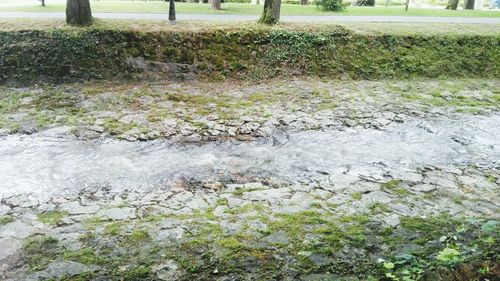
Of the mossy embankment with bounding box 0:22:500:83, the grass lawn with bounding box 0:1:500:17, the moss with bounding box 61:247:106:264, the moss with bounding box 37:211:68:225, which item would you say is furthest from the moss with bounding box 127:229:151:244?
the grass lawn with bounding box 0:1:500:17

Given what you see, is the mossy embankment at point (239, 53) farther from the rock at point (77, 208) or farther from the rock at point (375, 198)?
the rock at point (375, 198)

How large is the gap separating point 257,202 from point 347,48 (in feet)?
25.3

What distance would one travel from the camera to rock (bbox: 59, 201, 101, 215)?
5.30 m

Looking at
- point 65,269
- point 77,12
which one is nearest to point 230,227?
point 65,269

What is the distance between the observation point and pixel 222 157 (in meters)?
7.13

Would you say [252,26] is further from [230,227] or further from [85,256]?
[85,256]

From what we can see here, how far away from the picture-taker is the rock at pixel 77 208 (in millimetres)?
5301

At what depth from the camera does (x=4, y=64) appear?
10.0m

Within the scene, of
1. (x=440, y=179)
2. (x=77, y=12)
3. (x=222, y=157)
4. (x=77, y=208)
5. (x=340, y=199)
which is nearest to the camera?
(x=77, y=208)

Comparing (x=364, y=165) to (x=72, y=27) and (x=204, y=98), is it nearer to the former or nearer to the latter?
(x=204, y=98)

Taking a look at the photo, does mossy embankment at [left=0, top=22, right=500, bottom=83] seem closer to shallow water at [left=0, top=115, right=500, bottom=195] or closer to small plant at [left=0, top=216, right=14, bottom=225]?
shallow water at [left=0, top=115, right=500, bottom=195]

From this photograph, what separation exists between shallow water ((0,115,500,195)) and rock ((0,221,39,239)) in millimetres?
908

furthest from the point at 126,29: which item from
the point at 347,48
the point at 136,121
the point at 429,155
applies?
the point at 429,155

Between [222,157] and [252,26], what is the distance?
237 inches
